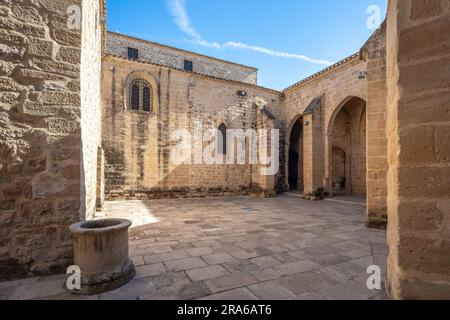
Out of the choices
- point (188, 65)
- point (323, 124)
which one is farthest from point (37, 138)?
point (188, 65)

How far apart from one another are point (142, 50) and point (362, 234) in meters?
17.0

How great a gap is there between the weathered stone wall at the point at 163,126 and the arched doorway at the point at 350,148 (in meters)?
4.85

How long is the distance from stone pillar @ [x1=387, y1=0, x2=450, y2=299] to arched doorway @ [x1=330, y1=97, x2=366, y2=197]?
10732 millimetres

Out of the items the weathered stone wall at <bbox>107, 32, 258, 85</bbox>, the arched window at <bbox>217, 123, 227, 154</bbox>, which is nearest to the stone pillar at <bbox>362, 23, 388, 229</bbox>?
the arched window at <bbox>217, 123, 227, 154</bbox>

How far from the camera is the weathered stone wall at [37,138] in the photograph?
271 cm

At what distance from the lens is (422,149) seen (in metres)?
1.79

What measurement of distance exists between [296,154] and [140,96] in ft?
36.6

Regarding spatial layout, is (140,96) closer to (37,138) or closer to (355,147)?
(37,138)

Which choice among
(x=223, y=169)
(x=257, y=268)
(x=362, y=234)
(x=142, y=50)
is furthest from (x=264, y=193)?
(x=142, y=50)

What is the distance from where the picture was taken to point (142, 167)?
10.2 m

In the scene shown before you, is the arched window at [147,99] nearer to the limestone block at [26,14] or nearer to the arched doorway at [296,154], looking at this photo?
the limestone block at [26,14]

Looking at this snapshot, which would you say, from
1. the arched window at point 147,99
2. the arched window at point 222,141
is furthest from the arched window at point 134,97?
the arched window at point 222,141

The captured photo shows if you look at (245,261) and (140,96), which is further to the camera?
(140,96)
